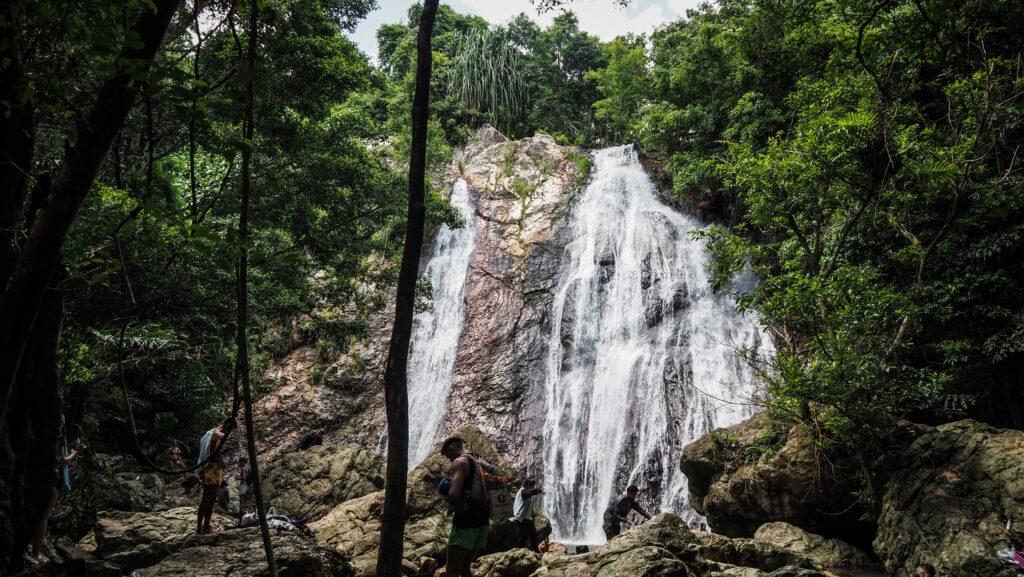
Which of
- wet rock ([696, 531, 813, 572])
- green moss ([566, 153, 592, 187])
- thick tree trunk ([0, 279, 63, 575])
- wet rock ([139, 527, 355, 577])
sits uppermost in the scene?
green moss ([566, 153, 592, 187])

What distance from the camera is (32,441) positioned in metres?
3.14

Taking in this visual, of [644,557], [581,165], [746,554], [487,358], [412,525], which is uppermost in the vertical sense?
[581,165]

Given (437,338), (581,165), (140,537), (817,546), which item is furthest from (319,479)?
(581,165)

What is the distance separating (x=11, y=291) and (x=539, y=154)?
2191 centimetres

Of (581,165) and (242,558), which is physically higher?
(581,165)

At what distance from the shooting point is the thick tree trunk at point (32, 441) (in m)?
2.96

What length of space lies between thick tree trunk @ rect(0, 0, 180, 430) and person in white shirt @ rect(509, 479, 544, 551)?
719cm

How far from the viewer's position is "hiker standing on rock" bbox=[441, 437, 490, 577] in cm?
498

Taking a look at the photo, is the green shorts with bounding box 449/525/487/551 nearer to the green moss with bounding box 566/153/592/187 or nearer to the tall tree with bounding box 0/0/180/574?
the tall tree with bounding box 0/0/180/574

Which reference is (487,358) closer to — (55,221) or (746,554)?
(746,554)

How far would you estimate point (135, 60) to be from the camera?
212 cm

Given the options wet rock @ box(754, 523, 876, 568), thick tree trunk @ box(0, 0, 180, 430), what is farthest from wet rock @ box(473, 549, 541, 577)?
thick tree trunk @ box(0, 0, 180, 430)

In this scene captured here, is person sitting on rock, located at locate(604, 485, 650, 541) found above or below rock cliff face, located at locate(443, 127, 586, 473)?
below

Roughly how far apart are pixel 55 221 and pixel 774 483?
960 cm
